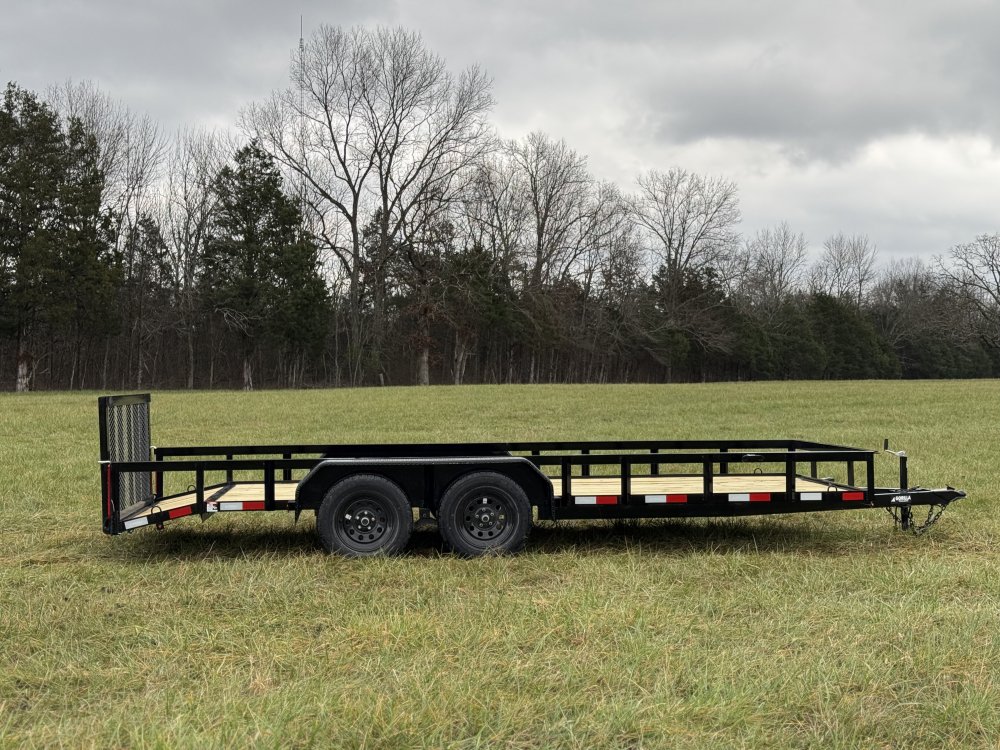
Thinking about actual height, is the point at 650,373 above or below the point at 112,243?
below

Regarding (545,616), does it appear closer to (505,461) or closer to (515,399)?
(505,461)

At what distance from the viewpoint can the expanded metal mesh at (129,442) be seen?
21.2 ft

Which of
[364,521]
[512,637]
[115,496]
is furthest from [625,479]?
[115,496]

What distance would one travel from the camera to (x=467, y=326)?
5509 centimetres

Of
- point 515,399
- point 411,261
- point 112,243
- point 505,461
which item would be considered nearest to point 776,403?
point 515,399

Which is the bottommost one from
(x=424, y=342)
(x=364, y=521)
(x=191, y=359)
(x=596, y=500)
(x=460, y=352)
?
(x=364, y=521)

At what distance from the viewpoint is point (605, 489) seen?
692 cm

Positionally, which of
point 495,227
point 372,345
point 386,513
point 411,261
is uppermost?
point 495,227

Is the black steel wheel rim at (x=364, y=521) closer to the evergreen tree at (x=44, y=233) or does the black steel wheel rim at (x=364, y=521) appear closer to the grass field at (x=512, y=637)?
the grass field at (x=512, y=637)

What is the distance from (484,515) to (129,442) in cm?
303

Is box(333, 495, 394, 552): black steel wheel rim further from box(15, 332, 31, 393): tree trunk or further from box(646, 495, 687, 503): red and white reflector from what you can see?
box(15, 332, 31, 393): tree trunk

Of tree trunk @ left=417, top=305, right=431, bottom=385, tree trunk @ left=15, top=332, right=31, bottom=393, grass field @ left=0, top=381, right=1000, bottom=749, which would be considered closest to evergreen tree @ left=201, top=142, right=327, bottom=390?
tree trunk @ left=417, top=305, right=431, bottom=385

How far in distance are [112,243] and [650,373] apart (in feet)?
132

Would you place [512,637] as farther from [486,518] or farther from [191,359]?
[191,359]
